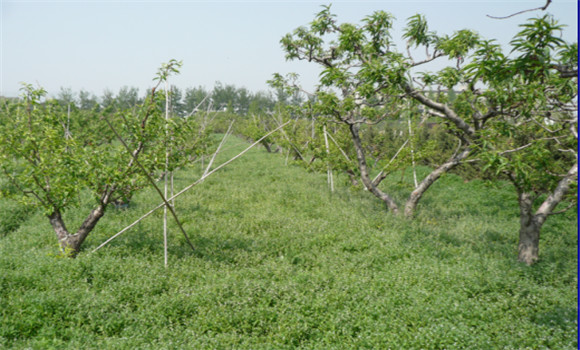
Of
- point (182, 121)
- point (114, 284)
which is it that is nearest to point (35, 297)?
point (114, 284)

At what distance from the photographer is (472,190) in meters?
14.7

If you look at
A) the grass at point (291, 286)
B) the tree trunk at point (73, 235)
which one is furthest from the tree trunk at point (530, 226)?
the tree trunk at point (73, 235)

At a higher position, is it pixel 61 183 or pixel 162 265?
pixel 61 183

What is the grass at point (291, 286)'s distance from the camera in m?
4.98

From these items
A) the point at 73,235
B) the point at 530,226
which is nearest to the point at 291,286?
the point at 73,235

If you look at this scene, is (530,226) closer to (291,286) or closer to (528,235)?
(528,235)

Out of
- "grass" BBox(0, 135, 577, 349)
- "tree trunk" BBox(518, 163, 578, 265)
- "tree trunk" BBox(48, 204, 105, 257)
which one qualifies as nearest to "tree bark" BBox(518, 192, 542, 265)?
"tree trunk" BBox(518, 163, 578, 265)

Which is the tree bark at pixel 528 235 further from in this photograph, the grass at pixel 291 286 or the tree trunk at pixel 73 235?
the tree trunk at pixel 73 235

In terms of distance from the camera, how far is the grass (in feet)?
16.3

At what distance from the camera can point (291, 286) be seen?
6.34 meters

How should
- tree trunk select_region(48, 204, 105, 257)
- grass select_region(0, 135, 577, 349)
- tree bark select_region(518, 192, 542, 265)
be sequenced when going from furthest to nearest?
tree trunk select_region(48, 204, 105, 257) < tree bark select_region(518, 192, 542, 265) < grass select_region(0, 135, 577, 349)

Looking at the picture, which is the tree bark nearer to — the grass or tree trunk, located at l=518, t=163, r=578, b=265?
tree trunk, located at l=518, t=163, r=578, b=265

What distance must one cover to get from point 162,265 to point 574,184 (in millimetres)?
8526

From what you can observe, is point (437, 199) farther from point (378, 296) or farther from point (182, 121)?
point (182, 121)
